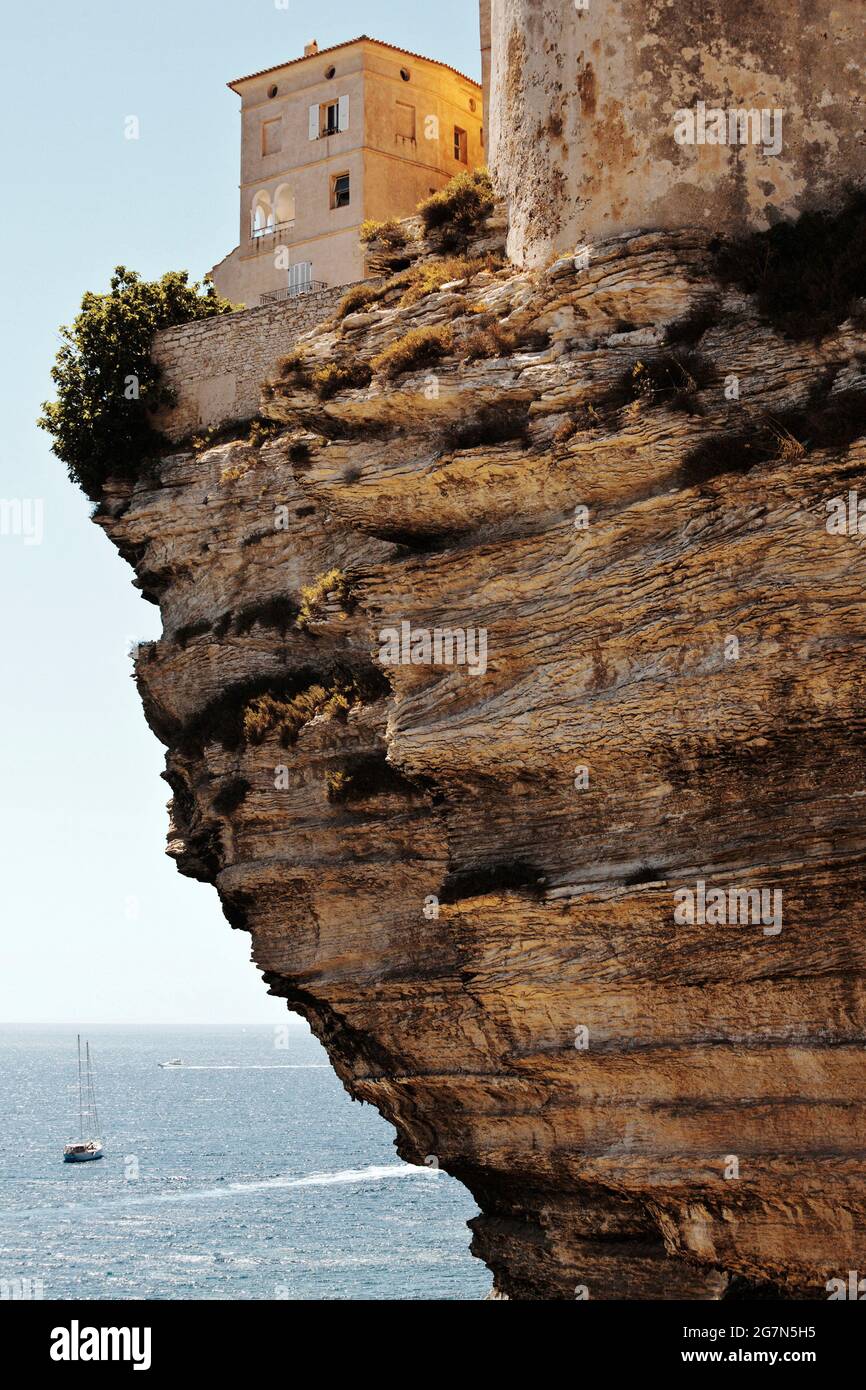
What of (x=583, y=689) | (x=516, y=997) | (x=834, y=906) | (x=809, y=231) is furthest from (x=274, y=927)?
(x=809, y=231)

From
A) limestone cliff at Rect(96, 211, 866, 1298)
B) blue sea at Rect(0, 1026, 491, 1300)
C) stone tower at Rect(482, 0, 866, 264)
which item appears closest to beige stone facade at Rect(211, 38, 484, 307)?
limestone cliff at Rect(96, 211, 866, 1298)

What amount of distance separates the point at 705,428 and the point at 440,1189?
78.8m

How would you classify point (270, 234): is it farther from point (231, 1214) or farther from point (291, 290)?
point (231, 1214)

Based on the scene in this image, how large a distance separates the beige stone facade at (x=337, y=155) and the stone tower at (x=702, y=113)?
1212cm

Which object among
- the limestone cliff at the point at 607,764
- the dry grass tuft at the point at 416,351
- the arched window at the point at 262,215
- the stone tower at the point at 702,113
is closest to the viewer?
the limestone cliff at the point at 607,764

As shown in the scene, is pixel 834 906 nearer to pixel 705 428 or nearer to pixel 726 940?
pixel 726 940

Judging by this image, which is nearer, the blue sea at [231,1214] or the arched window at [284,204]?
the arched window at [284,204]

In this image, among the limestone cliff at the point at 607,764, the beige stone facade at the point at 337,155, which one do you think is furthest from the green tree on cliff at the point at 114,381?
the limestone cliff at the point at 607,764

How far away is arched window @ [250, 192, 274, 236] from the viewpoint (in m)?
38.3

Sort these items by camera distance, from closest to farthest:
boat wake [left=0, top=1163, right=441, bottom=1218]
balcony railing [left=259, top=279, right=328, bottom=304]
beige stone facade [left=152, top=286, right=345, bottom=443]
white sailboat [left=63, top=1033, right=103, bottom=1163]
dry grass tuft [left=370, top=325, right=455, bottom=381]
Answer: dry grass tuft [left=370, top=325, right=455, bottom=381] → beige stone facade [left=152, top=286, right=345, bottom=443] → balcony railing [left=259, top=279, right=328, bottom=304] → boat wake [left=0, top=1163, right=441, bottom=1218] → white sailboat [left=63, top=1033, right=103, bottom=1163]

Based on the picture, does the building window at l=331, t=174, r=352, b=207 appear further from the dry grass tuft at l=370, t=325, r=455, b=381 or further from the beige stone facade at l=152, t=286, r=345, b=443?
the dry grass tuft at l=370, t=325, r=455, b=381

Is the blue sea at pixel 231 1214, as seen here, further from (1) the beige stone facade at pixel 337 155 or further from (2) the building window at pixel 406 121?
(2) the building window at pixel 406 121

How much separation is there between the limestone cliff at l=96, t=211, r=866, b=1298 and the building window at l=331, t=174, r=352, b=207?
35.4 ft

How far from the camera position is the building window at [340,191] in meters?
37.0
